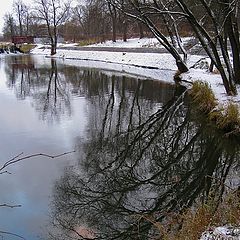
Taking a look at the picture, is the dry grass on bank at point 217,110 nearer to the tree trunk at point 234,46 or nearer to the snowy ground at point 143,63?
the snowy ground at point 143,63

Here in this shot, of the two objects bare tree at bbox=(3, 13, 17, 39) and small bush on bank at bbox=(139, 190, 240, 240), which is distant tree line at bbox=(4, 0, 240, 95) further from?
small bush on bank at bbox=(139, 190, 240, 240)

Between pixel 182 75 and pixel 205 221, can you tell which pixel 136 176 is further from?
pixel 182 75

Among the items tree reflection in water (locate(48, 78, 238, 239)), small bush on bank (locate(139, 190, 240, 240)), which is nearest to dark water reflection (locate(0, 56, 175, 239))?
tree reflection in water (locate(48, 78, 238, 239))

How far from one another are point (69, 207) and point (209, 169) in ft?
11.8

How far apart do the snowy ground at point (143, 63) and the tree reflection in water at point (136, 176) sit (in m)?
2.96

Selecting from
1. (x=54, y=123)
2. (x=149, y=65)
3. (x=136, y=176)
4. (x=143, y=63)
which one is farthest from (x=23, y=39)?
(x=136, y=176)

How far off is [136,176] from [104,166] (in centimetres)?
102

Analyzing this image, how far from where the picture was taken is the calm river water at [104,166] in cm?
739

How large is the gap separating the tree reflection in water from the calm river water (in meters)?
0.02

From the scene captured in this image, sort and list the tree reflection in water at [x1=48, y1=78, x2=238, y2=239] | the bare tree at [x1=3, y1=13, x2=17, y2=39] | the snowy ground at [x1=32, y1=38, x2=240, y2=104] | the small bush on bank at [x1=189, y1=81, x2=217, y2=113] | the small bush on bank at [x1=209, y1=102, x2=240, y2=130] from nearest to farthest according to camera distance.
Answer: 1. the tree reflection in water at [x1=48, y1=78, x2=238, y2=239]
2. the small bush on bank at [x1=209, y1=102, x2=240, y2=130]
3. the small bush on bank at [x1=189, y1=81, x2=217, y2=113]
4. the snowy ground at [x1=32, y1=38, x2=240, y2=104]
5. the bare tree at [x1=3, y1=13, x2=17, y2=39]

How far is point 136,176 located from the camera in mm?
9461

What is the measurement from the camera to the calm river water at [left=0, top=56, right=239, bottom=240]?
7.39 meters

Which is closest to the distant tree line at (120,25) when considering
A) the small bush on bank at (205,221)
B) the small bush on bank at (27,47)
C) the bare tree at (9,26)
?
the bare tree at (9,26)

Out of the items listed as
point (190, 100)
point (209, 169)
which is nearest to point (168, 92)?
point (190, 100)
